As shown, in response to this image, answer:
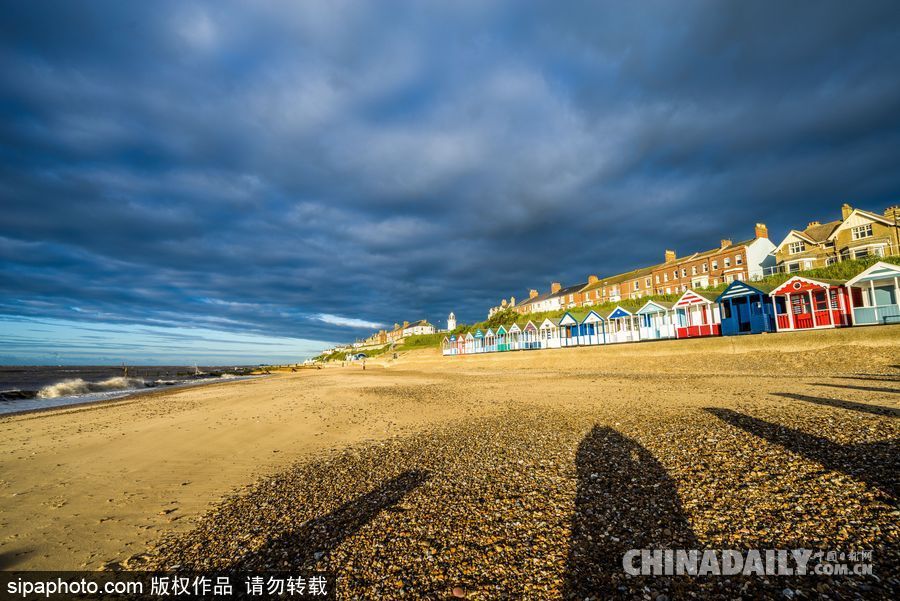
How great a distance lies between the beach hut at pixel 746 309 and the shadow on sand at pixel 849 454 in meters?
30.9

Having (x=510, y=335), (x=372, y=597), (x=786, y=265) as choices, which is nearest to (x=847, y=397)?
(x=372, y=597)

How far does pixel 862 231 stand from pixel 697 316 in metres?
35.6

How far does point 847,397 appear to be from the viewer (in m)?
11.4

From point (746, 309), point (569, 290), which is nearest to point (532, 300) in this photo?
point (569, 290)

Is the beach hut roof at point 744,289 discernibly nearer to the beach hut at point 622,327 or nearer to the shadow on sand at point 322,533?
the beach hut at point 622,327

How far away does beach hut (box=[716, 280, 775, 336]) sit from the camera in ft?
105

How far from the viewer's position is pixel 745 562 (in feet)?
13.0

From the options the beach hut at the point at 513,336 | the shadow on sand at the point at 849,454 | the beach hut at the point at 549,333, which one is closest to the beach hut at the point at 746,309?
the beach hut at the point at 549,333

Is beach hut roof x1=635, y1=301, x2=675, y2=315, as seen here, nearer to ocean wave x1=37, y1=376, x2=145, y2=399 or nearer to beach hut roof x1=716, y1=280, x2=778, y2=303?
beach hut roof x1=716, y1=280, x2=778, y2=303

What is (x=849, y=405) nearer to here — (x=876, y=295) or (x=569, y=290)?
(x=876, y=295)

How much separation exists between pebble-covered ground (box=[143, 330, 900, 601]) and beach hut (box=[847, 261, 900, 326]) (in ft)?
84.2

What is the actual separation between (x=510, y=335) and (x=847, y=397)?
55001 mm

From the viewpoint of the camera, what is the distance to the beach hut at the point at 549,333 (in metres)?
55.5

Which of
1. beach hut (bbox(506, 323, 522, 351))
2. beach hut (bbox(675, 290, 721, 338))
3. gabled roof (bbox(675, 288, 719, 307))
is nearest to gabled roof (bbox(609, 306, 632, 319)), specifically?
beach hut (bbox(675, 290, 721, 338))
